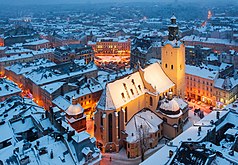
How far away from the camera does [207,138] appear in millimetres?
52156

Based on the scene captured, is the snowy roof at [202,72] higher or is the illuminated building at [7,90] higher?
the snowy roof at [202,72]

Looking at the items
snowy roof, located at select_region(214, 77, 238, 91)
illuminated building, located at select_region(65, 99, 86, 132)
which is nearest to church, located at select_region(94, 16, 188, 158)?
illuminated building, located at select_region(65, 99, 86, 132)

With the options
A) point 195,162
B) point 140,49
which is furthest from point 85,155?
point 140,49

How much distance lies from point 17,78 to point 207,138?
259 feet

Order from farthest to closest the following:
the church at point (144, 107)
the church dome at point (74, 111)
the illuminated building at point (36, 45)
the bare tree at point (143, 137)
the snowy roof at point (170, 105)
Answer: the illuminated building at point (36, 45)
the church dome at point (74, 111)
the snowy roof at point (170, 105)
the church at point (144, 107)
the bare tree at point (143, 137)

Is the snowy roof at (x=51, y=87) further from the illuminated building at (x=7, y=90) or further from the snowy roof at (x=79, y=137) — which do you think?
the snowy roof at (x=79, y=137)

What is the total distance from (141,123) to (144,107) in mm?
7447

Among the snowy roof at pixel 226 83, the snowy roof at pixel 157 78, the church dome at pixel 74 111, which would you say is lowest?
the church dome at pixel 74 111

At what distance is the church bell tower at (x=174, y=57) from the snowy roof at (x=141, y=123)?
12.7 m

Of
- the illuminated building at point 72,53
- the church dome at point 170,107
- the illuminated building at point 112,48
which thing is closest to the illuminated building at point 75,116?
the church dome at point 170,107

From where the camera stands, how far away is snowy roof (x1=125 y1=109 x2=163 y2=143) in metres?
63.1

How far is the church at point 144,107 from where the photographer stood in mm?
62938

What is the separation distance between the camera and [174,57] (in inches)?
3000

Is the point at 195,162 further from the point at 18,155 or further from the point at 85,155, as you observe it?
the point at 18,155
